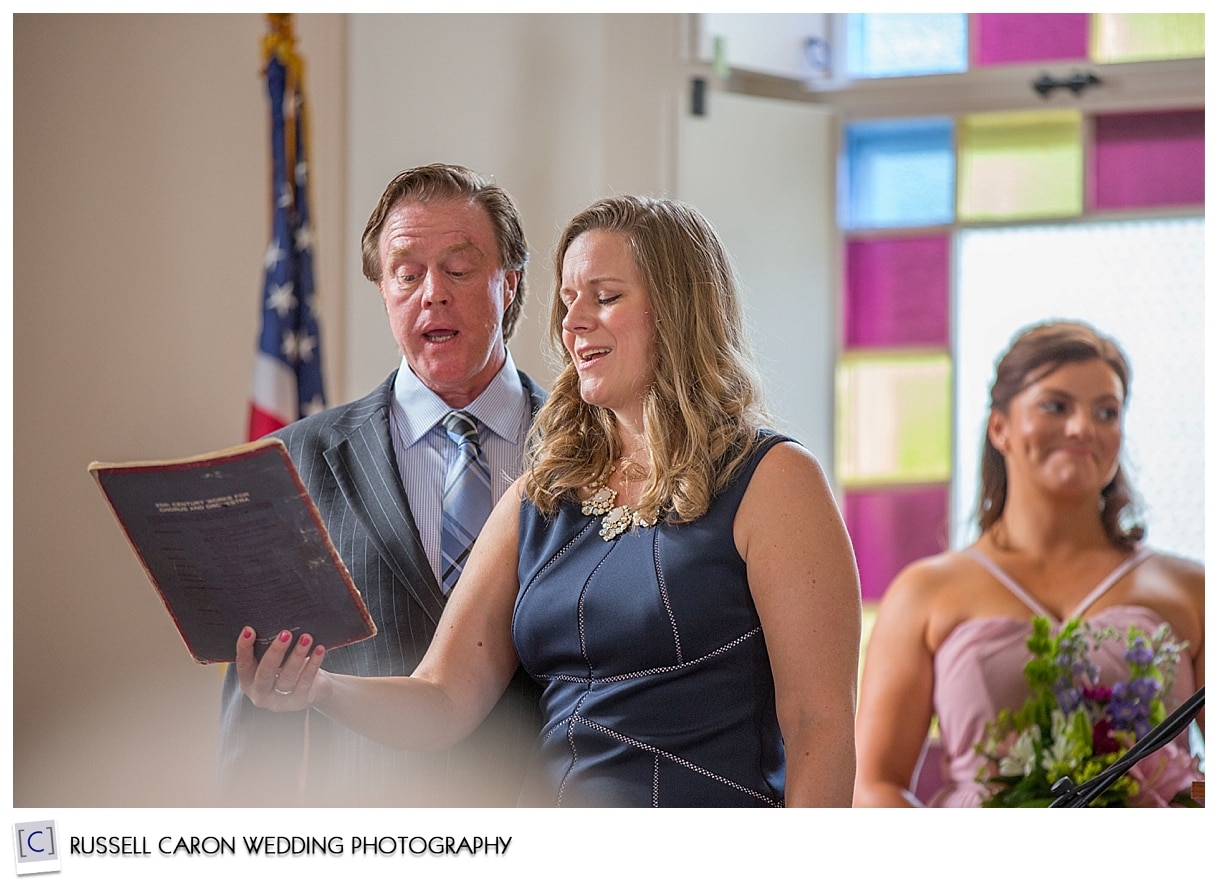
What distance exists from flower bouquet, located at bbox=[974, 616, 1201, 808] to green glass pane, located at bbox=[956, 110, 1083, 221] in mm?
1227

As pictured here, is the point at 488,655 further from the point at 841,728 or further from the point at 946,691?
the point at 946,691

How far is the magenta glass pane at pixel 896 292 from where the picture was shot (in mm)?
3541

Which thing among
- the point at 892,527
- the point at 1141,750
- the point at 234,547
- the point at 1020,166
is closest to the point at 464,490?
the point at 234,547

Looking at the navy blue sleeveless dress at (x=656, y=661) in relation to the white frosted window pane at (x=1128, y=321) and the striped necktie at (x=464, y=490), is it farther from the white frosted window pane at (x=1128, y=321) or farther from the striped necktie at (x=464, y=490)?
the white frosted window pane at (x=1128, y=321)

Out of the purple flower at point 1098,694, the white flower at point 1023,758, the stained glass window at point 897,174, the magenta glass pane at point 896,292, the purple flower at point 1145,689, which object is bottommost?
the white flower at point 1023,758

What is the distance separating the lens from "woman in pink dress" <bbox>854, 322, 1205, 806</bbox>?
8.99ft

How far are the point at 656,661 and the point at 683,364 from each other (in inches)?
14.9

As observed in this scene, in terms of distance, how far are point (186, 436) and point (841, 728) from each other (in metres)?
1.72

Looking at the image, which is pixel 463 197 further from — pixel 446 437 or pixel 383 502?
pixel 383 502

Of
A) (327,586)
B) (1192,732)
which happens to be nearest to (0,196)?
(327,586)

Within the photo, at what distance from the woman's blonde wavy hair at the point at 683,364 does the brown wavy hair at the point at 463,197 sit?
A: 6.3 inches

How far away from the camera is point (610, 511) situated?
1.83 m

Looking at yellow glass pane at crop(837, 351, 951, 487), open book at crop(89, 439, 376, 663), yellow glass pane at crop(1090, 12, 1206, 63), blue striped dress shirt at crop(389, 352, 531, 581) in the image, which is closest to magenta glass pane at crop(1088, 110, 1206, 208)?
yellow glass pane at crop(1090, 12, 1206, 63)
